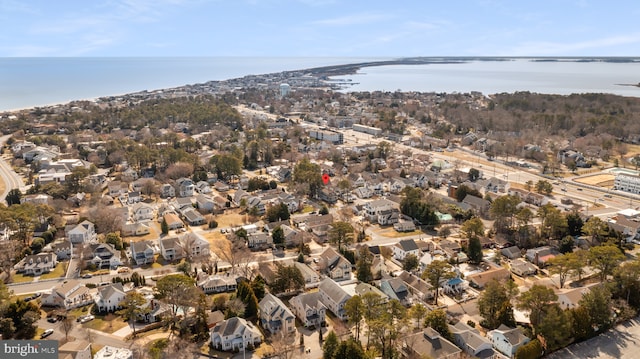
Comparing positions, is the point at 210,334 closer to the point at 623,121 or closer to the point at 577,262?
the point at 577,262

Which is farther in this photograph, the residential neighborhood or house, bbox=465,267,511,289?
house, bbox=465,267,511,289

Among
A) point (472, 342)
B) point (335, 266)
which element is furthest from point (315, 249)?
point (472, 342)

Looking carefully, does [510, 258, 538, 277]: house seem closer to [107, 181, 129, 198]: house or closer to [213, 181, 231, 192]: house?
[213, 181, 231, 192]: house

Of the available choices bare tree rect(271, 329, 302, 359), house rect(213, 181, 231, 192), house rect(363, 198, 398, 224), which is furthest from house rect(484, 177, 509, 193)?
bare tree rect(271, 329, 302, 359)

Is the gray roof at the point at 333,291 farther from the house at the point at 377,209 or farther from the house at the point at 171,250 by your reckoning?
the house at the point at 377,209

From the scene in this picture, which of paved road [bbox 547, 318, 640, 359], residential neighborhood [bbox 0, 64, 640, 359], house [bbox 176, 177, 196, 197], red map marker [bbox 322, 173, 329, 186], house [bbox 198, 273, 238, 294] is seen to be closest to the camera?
paved road [bbox 547, 318, 640, 359]

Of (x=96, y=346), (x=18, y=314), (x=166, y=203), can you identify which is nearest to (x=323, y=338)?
(x=96, y=346)

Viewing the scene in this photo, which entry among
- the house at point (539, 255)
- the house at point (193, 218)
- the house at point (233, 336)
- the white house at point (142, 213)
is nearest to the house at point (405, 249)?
the house at point (539, 255)
